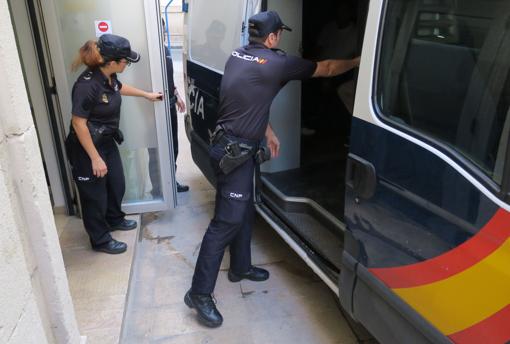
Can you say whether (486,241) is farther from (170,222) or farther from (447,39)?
(170,222)

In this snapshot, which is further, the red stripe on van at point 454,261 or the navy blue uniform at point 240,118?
the navy blue uniform at point 240,118

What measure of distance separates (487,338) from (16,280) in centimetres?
149

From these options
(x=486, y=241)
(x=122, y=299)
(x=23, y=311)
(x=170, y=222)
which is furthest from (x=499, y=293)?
(x=170, y=222)

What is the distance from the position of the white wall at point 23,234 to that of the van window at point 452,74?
4.50 feet

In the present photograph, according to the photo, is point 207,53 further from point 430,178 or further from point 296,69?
point 430,178

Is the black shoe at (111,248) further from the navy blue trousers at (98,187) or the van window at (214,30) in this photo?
the van window at (214,30)

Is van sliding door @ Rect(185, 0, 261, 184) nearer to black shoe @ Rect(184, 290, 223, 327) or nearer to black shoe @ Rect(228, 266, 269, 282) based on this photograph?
black shoe @ Rect(228, 266, 269, 282)

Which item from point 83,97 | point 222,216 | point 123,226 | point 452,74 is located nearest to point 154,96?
point 83,97

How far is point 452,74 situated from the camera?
158 cm

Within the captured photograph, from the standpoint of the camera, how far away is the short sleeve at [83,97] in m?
2.76

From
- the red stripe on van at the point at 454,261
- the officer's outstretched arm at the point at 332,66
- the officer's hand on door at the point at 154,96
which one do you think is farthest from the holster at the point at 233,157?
the officer's hand on door at the point at 154,96

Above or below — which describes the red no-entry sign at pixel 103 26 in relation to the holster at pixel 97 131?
above

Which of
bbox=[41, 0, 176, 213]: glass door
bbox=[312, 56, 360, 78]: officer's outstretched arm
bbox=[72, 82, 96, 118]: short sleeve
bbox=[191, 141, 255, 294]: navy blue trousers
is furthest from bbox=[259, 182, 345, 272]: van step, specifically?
bbox=[72, 82, 96, 118]: short sleeve

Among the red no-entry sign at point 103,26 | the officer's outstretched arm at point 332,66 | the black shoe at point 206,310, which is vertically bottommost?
the black shoe at point 206,310
